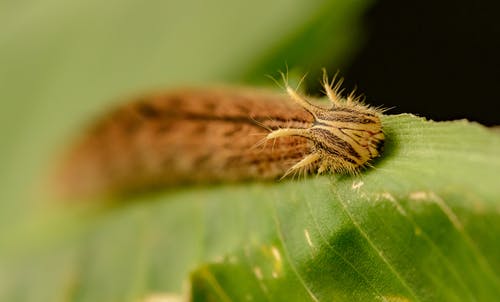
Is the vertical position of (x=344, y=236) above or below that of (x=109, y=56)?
below

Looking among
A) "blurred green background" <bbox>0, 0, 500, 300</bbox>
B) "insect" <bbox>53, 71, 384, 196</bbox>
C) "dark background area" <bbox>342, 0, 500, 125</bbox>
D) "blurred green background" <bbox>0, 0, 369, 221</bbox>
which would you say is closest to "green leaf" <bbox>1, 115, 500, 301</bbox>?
"insect" <bbox>53, 71, 384, 196</bbox>

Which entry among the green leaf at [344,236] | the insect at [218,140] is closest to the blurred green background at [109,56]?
the insect at [218,140]

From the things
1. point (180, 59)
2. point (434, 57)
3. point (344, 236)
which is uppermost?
point (180, 59)

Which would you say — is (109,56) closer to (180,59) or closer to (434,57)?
Answer: (180,59)

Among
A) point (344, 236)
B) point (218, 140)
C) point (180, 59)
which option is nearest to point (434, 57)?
point (180, 59)

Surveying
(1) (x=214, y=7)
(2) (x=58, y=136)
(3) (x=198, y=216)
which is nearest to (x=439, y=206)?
(3) (x=198, y=216)

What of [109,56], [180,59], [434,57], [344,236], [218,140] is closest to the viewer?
[344,236]

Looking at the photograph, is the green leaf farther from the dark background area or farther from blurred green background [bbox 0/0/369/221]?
the dark background area
